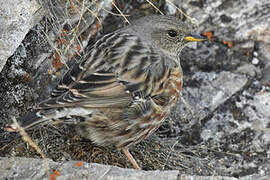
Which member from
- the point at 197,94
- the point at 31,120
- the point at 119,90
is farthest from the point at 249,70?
the point at 31,120

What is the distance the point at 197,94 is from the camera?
4773mm

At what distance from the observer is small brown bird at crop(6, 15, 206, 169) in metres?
3.39

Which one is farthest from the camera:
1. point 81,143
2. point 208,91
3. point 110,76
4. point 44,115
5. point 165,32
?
point 208,91

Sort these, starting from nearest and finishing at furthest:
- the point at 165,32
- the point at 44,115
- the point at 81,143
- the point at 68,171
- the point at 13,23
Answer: the point at 68,171 < the point at 44,115 < the point at 13,23 < the point at 81,143 < the point at 165,32

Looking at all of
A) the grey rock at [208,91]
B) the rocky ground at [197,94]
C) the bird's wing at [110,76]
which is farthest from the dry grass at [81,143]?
the grey rock at [208,91]

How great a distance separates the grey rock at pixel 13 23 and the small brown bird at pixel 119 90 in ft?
1.63

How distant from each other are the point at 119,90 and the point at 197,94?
149 cm

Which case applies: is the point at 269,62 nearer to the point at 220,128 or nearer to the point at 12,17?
the point at 220,128

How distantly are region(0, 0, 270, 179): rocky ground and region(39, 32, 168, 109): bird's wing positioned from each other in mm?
258

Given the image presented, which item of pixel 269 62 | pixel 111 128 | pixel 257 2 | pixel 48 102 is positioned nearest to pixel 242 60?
pixel 269 62

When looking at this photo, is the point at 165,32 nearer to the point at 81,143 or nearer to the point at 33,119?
the point at 81,143

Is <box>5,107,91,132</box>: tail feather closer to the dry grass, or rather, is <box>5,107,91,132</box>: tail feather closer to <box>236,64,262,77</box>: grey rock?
the dry grass

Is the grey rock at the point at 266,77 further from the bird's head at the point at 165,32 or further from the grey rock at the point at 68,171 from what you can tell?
the grey rock at the point at 68,171

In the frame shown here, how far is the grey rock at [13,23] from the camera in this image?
3.36 metres
